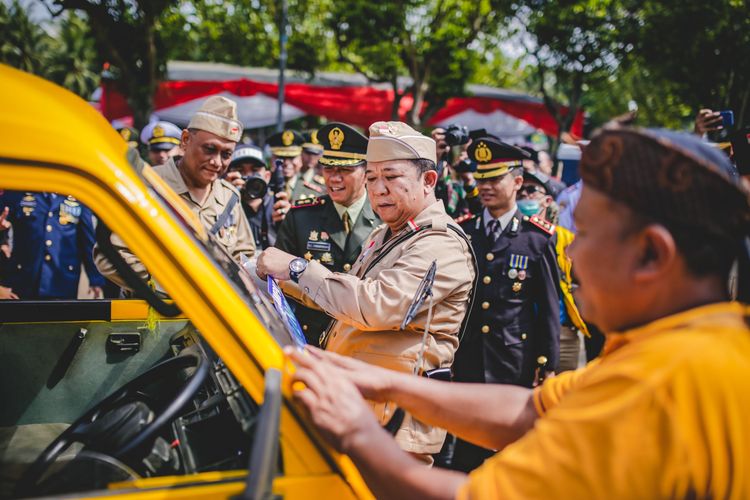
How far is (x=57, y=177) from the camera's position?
1249mm

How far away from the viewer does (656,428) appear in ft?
3.04

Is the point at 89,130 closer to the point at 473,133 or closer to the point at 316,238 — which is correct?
Result: the point at 316,238

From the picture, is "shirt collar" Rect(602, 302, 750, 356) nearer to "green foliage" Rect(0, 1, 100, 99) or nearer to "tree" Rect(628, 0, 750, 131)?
"tree" Rect(628, 0, 750, 131)

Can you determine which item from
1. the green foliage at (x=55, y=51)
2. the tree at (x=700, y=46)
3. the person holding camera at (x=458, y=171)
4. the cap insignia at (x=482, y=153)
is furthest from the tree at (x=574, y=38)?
the green foliage at (x=55, y=51)

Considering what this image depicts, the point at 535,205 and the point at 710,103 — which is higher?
the point at 710,103

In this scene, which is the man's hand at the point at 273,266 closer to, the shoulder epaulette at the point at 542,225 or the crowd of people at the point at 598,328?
the crowd of people at the point at 598,328

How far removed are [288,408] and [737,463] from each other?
2.88 feet

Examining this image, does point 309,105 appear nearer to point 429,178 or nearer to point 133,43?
point 133,43

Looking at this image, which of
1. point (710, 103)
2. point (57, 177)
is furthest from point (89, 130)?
point (710, 103)

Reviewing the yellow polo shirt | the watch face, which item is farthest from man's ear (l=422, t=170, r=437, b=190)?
the yellow polo shirt

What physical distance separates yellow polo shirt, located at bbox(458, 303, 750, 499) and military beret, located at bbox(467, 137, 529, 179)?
3.04m

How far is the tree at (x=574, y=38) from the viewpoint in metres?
16.1

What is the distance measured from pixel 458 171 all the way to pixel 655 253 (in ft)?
17.1

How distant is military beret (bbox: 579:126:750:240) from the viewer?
1062 millimetres
